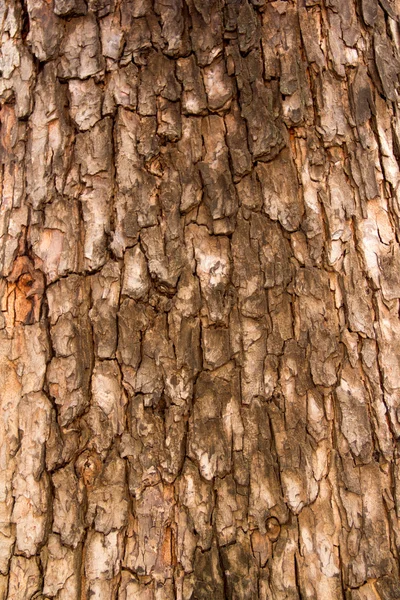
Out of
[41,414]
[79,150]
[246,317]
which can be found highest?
[79,150]

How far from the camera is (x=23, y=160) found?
1.79 meters

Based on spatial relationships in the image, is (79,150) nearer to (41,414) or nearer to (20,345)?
(20,345)

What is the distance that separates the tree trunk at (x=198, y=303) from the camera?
153 centimetres

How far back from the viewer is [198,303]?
5.32 feet

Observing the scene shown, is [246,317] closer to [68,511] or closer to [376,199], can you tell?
[376,199]

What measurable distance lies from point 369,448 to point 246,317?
0.48m

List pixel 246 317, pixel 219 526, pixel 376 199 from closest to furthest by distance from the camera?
pixel 219 526 → pixel 246 317 → pixel 376 199

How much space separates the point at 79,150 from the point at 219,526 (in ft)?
3.65

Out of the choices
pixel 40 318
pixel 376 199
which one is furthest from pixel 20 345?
pixel 376 199

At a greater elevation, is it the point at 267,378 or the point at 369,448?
the point at 267,378

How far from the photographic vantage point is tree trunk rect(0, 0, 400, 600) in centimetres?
153

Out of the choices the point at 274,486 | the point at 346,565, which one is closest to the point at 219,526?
the point at 274,486

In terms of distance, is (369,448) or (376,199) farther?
(376,199)

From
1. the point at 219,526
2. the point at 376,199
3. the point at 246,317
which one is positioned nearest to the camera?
the point at 219,526
